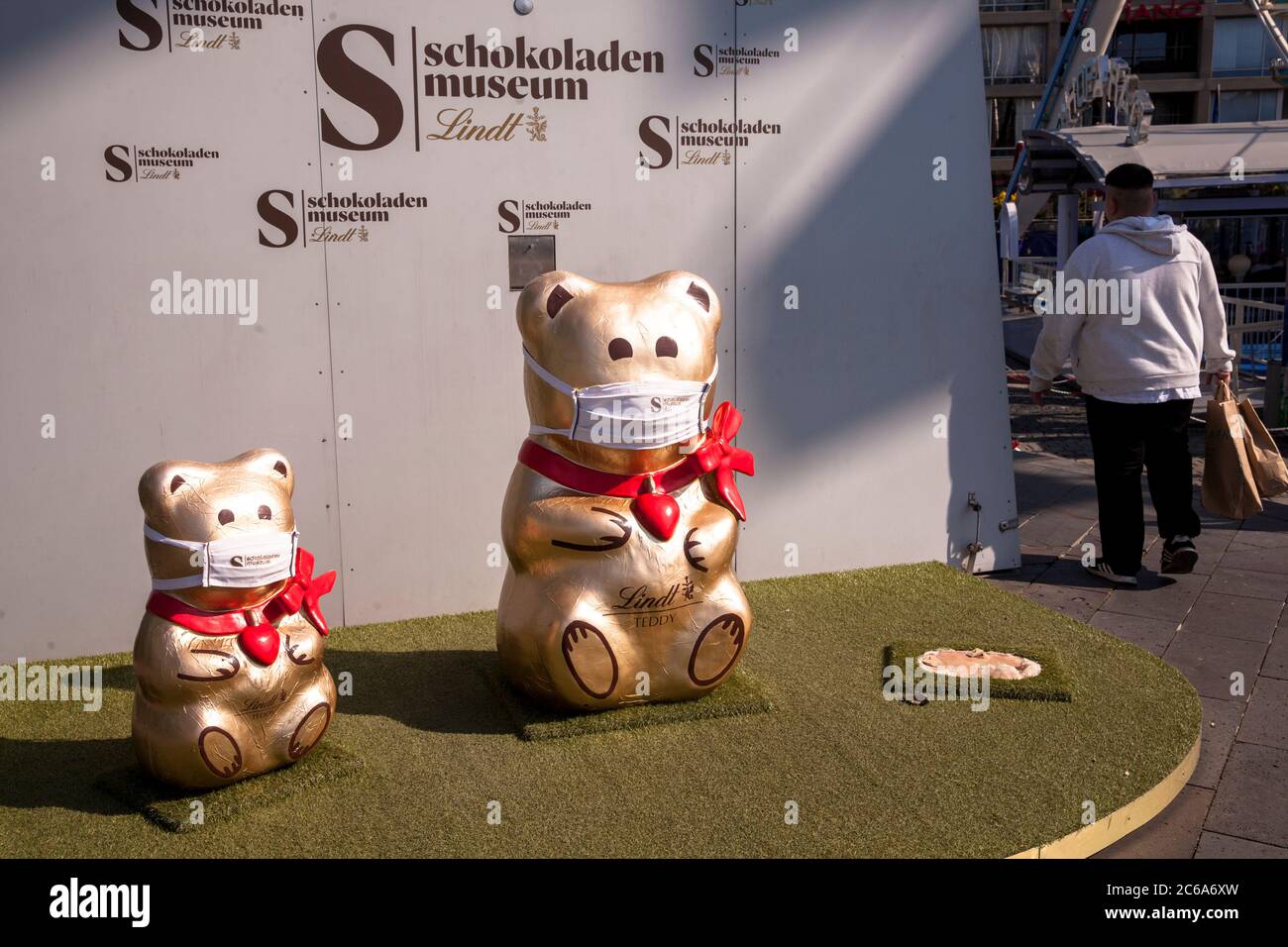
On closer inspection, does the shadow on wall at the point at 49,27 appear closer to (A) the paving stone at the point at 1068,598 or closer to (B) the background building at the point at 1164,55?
(A) the paving stone at the point at 1068,598

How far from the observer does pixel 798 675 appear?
16.2 feet

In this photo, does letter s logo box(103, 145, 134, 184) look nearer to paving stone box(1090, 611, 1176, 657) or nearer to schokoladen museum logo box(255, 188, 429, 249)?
schokoladen museum logo box(255, 188, 429, 249)

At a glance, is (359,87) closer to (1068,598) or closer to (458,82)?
(458,82)

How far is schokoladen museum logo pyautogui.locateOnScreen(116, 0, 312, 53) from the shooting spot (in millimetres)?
4746

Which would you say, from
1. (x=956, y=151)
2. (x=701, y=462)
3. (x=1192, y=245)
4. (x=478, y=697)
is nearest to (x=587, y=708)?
(x=478, y=697)

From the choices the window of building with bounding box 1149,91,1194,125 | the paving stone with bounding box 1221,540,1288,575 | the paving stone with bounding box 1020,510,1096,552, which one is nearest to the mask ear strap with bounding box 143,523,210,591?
the paving stone with bounding box 1020,510,1096,552

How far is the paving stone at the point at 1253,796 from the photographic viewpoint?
12.5ft

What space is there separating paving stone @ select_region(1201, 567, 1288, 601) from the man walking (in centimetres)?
18

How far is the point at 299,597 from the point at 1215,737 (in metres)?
3.41

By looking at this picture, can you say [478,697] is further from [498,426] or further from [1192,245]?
[1192,245]

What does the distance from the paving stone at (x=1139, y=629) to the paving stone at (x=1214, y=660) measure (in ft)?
0.16

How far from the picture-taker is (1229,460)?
6.23 metres

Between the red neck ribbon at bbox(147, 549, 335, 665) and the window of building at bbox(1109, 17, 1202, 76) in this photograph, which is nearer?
the red neck ribbon at bbox(147, 549, 335, 665)

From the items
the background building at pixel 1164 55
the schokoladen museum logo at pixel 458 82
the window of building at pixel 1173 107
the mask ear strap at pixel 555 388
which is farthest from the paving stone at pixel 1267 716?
the window of building at pixel 1173 107
